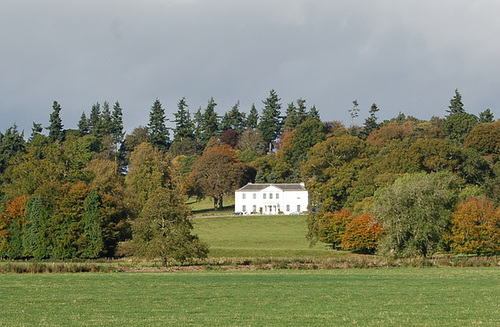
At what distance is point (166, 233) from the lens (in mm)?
49188

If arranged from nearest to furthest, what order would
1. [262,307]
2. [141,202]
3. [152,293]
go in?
[262,307] → [152,293] → [141,202]

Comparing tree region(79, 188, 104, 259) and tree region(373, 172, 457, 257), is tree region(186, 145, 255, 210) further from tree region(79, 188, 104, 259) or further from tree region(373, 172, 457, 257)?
tree region(373, 172, 457, 257)

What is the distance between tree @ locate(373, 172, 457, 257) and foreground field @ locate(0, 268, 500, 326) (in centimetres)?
2058

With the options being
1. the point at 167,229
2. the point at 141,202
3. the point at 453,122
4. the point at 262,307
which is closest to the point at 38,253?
the point at 167,229

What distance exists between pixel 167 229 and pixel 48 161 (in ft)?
128

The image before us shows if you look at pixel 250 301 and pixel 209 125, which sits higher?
pixel 209 125

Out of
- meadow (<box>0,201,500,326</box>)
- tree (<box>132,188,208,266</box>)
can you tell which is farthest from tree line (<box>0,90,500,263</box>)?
meadow (<box>0,201,500,326</box>)

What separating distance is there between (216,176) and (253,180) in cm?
1278

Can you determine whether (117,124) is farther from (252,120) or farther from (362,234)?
(362,234)

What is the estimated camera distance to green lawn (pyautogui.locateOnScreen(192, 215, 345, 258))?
217 feet

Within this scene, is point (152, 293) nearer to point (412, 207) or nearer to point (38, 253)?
point (412, 207)

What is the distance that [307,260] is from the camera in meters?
49.4

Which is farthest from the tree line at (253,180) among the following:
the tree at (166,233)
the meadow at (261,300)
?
the meadow at (261,300)

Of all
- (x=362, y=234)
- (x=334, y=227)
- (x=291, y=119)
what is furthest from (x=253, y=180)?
(x=362, y=234)
